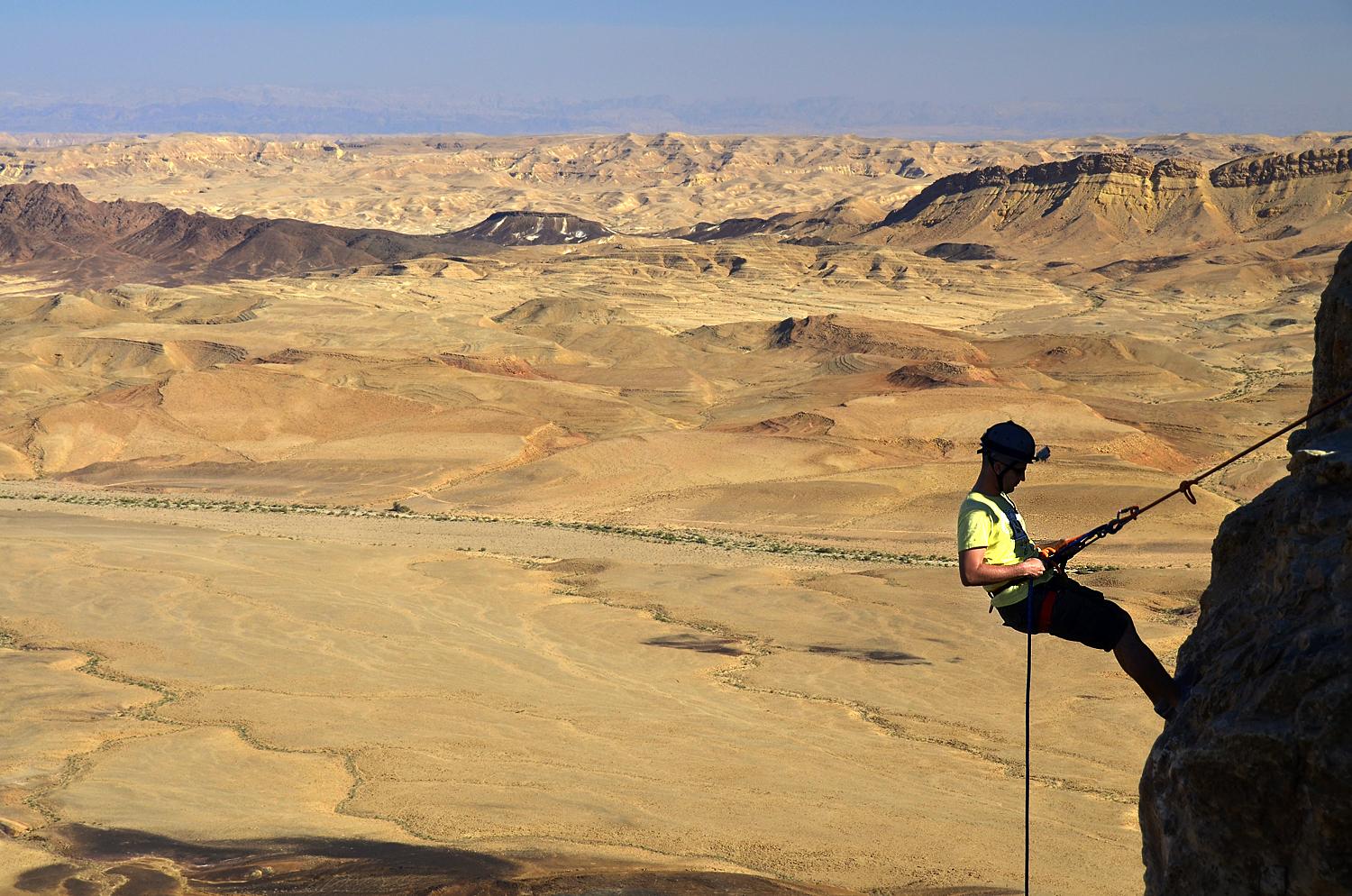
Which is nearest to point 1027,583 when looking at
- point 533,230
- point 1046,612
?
point 1046,612

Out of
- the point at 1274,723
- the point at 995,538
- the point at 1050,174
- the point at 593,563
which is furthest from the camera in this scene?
the point at 1050,174

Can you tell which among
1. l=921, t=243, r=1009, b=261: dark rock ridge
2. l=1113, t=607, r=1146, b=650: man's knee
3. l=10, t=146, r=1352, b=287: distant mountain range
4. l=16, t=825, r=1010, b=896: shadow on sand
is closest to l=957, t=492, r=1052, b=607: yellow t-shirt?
l=1113, t=607, r=1146, b=650: man's knee

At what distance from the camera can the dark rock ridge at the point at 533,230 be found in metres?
120

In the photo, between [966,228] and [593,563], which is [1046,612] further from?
[966,228]

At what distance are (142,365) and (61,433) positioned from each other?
48.5 ft

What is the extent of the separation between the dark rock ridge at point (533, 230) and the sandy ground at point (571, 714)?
9845cm

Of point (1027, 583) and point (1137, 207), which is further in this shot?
point (1137, 207)

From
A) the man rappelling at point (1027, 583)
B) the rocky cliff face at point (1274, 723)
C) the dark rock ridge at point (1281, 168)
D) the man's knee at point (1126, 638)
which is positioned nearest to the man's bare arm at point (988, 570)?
the man rappelling at point (1027, 583)

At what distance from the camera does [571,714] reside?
13273mm

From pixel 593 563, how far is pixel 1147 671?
1796cm

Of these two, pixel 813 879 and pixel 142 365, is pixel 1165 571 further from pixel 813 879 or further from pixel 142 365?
pixel 142 365

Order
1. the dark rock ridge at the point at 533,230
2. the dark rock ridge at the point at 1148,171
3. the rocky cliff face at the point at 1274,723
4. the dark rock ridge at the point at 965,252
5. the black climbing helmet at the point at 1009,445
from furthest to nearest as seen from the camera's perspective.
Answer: the dark rock ridge at the point at 533,230, the dark rock ridge at the point at 1148,171, the dark rock ridge at the point at 965,252, the black climbing helmet at the point at 1009,445, the rocky cliff face at the point at 1274,723

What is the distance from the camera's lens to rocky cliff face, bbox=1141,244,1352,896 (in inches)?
168

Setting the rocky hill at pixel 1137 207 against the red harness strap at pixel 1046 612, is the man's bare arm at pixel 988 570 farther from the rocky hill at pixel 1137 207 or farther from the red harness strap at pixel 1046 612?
the rocky hill at pixel 1137 207
